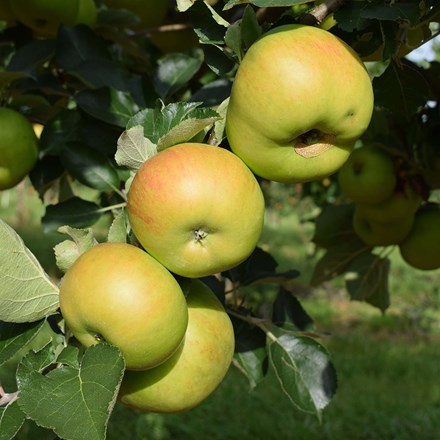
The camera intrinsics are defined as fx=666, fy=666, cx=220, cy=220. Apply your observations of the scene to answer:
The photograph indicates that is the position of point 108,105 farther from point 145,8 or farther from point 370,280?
point 370,280

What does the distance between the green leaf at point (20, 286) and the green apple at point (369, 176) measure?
0.92 meters

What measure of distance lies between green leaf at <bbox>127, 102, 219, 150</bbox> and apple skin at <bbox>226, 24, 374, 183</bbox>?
4 cm

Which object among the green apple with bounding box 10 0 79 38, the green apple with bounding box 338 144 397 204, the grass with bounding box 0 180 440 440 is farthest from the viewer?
the grass with bounding box 0 180 440 440

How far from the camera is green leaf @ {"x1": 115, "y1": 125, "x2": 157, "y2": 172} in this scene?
2.71 feet

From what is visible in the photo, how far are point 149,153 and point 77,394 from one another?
31cm

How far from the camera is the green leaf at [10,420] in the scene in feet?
2.56

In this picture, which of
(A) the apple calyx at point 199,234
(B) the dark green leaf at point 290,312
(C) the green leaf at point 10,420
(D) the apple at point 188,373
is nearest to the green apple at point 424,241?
(B) the dark green leaf at point 290,312

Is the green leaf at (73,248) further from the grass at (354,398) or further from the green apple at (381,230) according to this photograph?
the grass at (354,398)

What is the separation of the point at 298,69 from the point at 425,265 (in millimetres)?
1083

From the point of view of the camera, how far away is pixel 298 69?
29.4 inches

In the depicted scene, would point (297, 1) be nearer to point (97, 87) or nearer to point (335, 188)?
point (97, 87)

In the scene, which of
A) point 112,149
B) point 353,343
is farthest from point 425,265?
point 353,343

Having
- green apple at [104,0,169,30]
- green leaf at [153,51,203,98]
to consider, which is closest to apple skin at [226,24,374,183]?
green leaf at [153,51,203,98]

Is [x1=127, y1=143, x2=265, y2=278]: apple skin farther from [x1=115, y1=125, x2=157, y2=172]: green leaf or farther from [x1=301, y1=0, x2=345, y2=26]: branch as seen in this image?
[x1=301, y1=0, x2=345, y2=26]: branch
